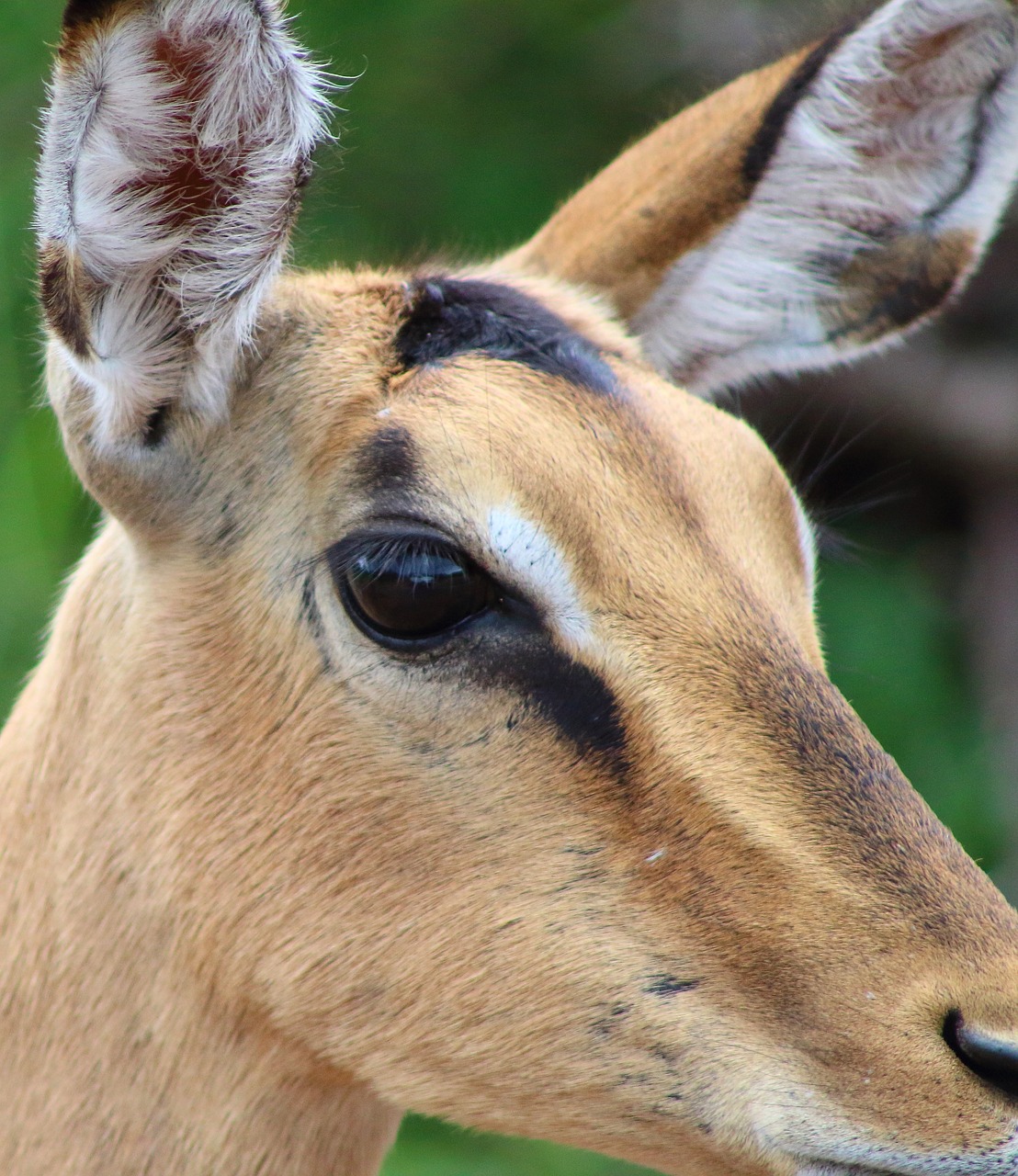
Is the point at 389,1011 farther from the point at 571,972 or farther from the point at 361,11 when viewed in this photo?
the point at 361,11

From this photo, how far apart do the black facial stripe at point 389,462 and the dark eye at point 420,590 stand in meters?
0.11

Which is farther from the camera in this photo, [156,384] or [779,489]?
→ [779,489]

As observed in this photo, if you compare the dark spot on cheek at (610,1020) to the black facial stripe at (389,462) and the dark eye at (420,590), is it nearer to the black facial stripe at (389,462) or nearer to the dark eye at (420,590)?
the dark eye at (420,590)

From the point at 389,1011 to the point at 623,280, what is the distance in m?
1.90

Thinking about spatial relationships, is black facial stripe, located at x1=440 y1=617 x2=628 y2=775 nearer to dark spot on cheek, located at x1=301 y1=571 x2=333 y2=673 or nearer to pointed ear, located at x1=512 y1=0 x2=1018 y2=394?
dark spot on cheek, located at x1=301 y1=571 x2=333 y2=673

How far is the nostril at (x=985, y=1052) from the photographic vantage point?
2.09 metres

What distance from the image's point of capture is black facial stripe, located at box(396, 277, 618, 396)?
2.75 meters

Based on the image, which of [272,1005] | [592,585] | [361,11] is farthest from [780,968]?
[361,11]

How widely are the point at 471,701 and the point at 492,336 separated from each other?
0.78 metres

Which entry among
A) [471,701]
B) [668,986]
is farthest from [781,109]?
[668,986]

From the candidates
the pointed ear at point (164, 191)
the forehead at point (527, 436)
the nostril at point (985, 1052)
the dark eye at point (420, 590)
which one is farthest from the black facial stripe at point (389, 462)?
the nostril at point (985, 1052)

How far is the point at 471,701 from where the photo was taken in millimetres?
2455

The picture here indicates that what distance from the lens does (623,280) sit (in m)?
3.51

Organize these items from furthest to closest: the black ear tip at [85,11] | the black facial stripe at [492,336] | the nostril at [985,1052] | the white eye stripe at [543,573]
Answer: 1. the black facial stripe at [492,336]
2. the white eye stripe at [543,573]
3. the black ear tip at [85,11]
4. the nostril at [985,1052]
